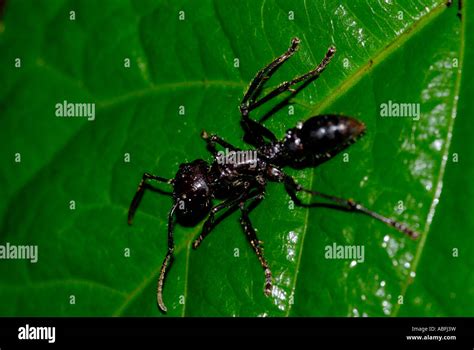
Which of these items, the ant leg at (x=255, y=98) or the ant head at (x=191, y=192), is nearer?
the ant leg at (x=255, y=98)

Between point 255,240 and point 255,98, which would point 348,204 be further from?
point 255,98

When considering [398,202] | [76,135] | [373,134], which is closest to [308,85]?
[373,134]

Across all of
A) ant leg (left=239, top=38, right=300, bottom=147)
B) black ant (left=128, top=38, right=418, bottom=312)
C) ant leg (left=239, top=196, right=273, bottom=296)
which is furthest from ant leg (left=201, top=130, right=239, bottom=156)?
ant leg (left=239, top=196, right=273, bottom=296)

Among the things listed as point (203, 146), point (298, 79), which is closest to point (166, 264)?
point (203, 146)
